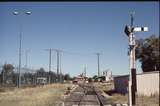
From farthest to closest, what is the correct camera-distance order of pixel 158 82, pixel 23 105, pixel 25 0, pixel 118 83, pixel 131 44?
pixel 118 83 < pixel 158 82 < pixel 23 105 < pixel 131 44 < pixel 25 0

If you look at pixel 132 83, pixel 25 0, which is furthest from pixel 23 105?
pixel 25 0

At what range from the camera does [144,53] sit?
83.3m

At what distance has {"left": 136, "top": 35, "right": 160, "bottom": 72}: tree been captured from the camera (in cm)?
8056

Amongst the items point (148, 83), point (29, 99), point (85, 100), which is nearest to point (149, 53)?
point (148, 83)

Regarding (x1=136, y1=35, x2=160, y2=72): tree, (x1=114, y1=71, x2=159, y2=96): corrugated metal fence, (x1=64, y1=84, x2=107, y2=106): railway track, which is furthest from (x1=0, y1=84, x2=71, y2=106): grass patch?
(x1=136, y1=35, x2=160, y2=72): tree

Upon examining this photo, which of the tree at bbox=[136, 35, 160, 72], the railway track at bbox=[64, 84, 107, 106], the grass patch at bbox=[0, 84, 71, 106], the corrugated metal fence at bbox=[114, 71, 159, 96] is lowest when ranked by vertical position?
the railway track at bbox=[64, 84, 107, 106]

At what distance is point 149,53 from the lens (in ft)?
273

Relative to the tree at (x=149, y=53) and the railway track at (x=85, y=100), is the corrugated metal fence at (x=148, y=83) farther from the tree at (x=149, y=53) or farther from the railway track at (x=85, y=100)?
the tree at (x=149, y=53)

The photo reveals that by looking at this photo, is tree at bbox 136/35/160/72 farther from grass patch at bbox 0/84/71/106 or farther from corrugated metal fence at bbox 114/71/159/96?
grass patch at bbox 0/84/71/106

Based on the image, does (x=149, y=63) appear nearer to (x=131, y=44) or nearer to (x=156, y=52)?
(x=156, y=52)

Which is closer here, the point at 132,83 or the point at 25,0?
the point at 25,0

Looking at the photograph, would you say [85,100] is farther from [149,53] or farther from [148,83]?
[149,53]

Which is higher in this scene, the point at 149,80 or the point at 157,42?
the point at 157,42

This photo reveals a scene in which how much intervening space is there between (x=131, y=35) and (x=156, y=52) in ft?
190
